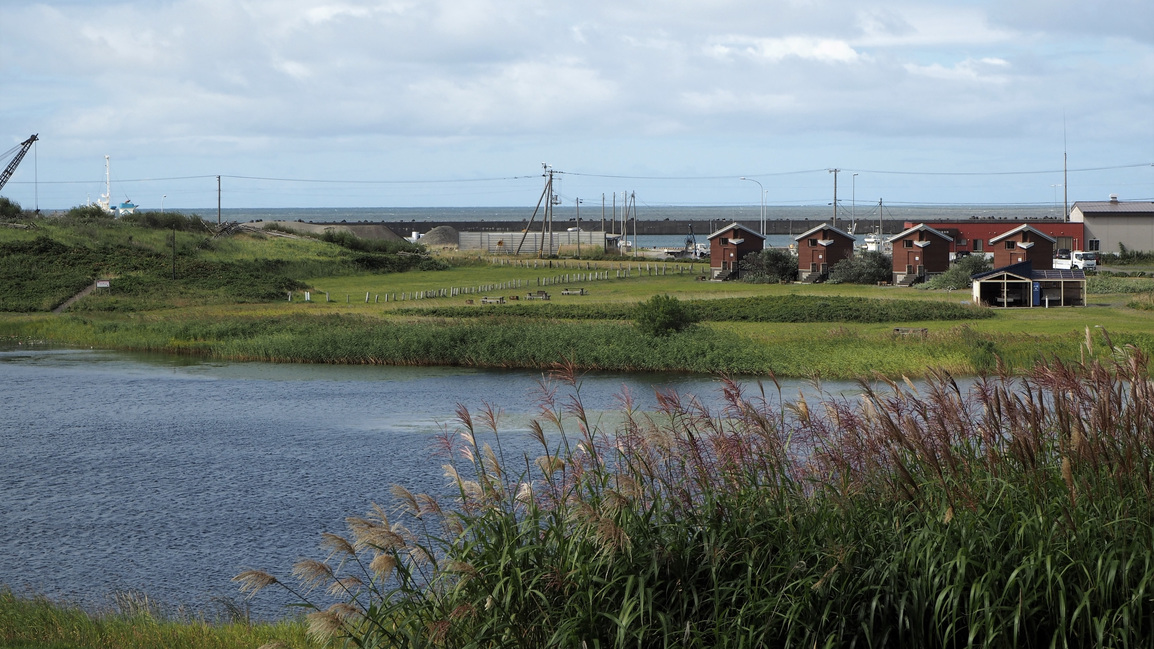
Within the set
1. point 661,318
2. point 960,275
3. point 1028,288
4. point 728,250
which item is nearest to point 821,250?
point 728,250

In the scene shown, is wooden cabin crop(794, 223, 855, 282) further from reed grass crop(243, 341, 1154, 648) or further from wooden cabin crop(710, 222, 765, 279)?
reed grass crop(243, 341, 1154, 648)

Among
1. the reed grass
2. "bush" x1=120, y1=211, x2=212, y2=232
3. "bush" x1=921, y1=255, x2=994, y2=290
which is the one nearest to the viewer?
the reed grass

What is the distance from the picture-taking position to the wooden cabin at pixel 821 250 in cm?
7281

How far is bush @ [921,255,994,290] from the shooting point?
63562 millimetres

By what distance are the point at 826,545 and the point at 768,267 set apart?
69.2m

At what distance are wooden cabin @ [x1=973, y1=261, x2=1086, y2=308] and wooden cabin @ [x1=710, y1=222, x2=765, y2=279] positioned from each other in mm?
23579

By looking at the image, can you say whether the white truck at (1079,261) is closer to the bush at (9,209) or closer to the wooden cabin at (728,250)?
the wooden cabin at (728,250)

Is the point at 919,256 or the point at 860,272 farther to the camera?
the point at 860,272

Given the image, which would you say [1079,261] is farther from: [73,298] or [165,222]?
[165,222]

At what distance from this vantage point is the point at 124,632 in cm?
1150

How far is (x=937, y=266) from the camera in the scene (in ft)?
227

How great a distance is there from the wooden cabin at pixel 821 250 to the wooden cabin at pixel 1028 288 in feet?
61.2

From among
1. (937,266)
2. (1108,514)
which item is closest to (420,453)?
(1108,514)

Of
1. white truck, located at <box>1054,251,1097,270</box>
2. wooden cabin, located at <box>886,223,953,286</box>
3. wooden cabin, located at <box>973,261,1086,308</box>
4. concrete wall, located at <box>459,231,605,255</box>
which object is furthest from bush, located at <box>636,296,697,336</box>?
concrete wall, located at <box>459,231,605,255</box>
